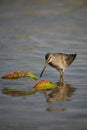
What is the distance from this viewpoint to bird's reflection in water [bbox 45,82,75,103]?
11.0 m

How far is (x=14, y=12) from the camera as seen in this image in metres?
23.8

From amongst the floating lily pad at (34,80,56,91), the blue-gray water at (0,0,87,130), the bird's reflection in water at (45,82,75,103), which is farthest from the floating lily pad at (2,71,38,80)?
the floating lily pad at (34,80,56,91)

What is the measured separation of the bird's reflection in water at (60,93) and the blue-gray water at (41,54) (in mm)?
83

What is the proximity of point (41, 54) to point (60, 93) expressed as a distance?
4.56m

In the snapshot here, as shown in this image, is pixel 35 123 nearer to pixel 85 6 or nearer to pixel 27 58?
pixel 27 58

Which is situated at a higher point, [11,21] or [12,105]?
[11,21]

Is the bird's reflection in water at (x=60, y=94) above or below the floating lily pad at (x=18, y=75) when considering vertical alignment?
below

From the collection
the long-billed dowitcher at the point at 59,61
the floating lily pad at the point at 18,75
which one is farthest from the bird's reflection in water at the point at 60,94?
the floating lily pad at the point at 18,75

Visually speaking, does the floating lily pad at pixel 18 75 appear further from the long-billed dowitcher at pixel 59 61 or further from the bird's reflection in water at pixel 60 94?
the bird's reflection in water at pixel 60 94

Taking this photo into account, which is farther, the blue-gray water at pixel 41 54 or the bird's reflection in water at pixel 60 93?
the bird's reflection in water at pixel 60 93

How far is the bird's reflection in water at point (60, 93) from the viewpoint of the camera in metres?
11.0

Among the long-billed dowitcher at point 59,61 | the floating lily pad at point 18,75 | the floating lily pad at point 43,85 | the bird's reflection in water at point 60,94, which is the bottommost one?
the bird's reflection in water at point 60,94

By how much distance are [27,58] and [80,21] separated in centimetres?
733

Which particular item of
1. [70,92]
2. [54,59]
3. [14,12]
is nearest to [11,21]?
[14,12]
